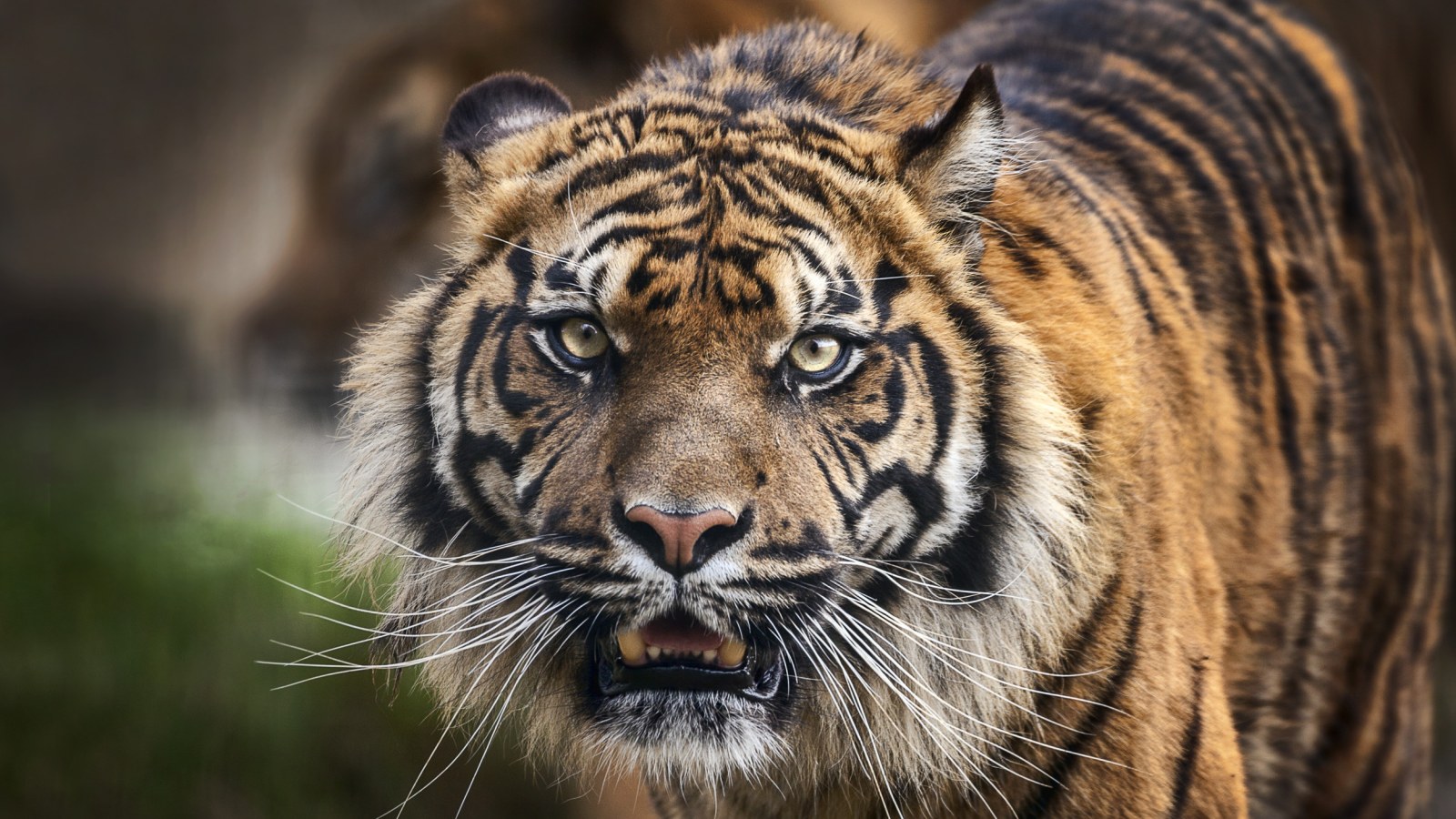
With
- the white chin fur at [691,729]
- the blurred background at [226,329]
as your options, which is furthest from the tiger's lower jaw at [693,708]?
the blurred background at [226,329]

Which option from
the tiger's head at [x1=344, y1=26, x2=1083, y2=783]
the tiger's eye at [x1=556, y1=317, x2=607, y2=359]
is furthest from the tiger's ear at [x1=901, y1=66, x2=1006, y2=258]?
the tiger's eye at [x1=556, y1=317, x2=607, y2=359]

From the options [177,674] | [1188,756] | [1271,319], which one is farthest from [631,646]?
[177,674]

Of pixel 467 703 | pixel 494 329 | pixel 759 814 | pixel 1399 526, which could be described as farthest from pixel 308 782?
pixel 1399 526

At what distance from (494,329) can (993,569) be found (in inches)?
24.6

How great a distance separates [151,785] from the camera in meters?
2.75

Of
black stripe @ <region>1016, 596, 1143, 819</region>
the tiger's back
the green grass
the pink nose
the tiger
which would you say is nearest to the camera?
the pink nose

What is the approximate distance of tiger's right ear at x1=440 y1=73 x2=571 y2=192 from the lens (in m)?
1.65

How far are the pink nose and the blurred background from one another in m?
1.26

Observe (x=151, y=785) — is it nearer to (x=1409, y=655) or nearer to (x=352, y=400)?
(x=352, y=400)

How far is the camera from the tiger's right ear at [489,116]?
165cm

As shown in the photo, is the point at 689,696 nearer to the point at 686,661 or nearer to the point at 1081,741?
the point at 686,661

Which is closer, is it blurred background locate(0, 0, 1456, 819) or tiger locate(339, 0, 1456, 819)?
tiger locate(339, 0, 1456, 819)

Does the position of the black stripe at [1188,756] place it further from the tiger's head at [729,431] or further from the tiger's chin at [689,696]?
the tiger's chin at [689,696]

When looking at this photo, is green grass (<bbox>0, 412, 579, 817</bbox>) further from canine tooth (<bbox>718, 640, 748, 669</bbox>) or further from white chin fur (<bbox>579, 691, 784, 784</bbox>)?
canine tooth (<bbox>718, 640, 748, 669</bbox>)
